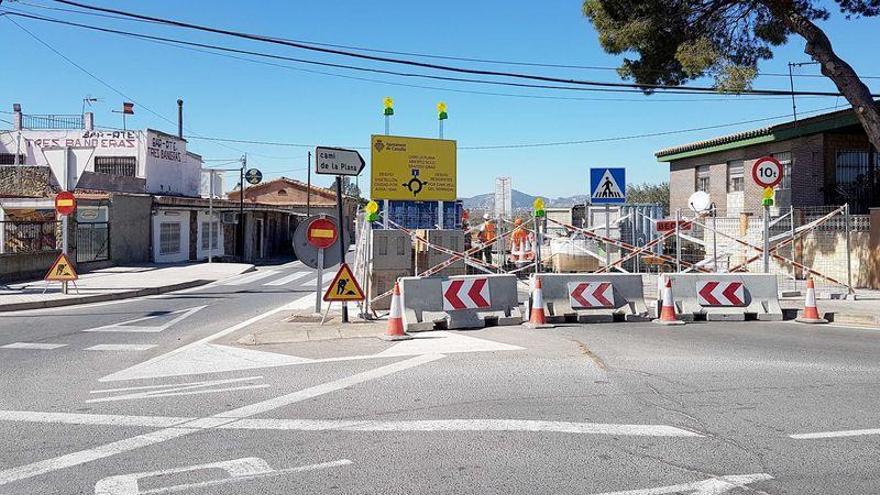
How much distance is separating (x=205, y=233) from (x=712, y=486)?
3474 centimetres

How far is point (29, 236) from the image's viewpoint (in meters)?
23.2

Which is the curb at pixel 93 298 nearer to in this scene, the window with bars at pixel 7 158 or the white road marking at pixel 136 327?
the white road marking at pixel 136 327

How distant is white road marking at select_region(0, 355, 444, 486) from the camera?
4.70 metres

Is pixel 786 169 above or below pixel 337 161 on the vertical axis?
above

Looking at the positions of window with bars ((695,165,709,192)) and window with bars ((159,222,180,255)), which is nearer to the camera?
window with bars ((695,165,709,192))

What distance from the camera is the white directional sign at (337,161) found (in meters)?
11.4

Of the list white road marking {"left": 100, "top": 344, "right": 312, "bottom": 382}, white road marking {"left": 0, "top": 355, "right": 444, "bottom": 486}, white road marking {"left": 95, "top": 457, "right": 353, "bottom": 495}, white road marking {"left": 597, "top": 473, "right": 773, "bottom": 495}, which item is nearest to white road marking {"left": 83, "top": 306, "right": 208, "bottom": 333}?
white road marking {"left": 100, "top": 344, "right": 312, "bottom": 382}

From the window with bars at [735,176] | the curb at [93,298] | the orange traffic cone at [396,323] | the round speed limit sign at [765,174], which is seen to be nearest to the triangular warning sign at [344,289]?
the orange traffic cone at [396,323]

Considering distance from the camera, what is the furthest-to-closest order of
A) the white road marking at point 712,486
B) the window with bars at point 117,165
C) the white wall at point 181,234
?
the window with bars at point 117,165
the white wall at point 181,234
the white road marking at point 712,486

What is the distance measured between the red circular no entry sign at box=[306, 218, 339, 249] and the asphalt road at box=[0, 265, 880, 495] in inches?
89.7

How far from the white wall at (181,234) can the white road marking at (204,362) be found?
74.7 ft

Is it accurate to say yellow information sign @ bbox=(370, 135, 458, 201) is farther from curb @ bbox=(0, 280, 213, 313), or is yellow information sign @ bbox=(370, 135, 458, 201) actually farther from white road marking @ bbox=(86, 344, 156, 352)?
curb @ bbox=(0, 280, 213, 313)

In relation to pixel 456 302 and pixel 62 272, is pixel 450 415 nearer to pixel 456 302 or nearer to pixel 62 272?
pixel 456 302

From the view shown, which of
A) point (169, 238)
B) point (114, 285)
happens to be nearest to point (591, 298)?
point (114, 285)
